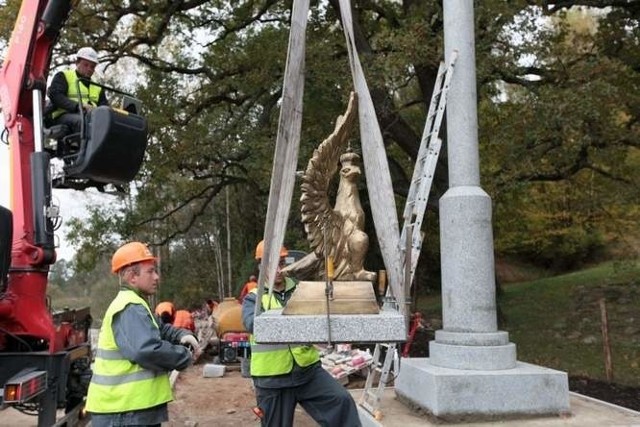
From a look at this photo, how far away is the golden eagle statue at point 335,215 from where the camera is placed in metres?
4.53

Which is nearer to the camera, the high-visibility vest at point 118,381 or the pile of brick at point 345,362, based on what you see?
the high-visibility vest at point 118,381

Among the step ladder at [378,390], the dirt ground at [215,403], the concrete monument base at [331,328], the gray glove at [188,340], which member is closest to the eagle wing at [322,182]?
the concrete monument base at [331,328]

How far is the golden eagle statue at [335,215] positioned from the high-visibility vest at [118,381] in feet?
4.93

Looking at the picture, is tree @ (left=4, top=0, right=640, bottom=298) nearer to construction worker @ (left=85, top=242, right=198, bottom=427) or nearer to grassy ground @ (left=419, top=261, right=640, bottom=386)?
grassy ground @ (left=419, top=261, right=640, bottom=386)

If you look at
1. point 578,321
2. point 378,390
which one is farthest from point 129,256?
point 578,321

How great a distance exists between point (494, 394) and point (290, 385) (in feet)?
7.11

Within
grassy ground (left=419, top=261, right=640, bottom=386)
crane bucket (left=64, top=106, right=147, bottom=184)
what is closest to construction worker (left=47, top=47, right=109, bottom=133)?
crane bucket (left=64, top=106, right=147, bottom=184)

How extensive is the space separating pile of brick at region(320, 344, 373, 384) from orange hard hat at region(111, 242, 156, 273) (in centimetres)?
623

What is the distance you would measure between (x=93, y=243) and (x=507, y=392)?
12.7 meters

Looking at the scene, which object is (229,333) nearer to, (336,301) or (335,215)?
(335,215)

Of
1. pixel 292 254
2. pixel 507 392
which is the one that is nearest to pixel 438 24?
pixel 292 254

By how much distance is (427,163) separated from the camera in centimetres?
672

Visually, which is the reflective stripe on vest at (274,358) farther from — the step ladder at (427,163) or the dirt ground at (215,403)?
the dirt ground at (215,403)

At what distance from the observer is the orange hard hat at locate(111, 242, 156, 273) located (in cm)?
370
